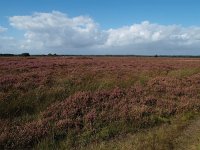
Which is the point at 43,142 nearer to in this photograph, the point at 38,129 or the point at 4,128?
the point at 38,129

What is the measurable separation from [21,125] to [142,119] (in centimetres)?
528

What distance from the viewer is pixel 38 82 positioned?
21172 millimetres

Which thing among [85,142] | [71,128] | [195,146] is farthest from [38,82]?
[195,146]

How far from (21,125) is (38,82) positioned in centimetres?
909

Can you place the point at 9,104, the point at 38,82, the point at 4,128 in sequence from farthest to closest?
the point at 38,82
the point at 9,104
the point at 4,128

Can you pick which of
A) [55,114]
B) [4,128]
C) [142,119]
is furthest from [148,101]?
[4,128]

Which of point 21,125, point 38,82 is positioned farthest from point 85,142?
point 38,82

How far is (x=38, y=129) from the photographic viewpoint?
11.6m

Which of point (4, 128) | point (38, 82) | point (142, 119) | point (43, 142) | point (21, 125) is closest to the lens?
point (43, 142)

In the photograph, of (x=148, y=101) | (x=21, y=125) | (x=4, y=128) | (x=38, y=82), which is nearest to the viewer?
(x=4, y=128)

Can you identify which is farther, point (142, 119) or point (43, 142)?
point (142, 119)

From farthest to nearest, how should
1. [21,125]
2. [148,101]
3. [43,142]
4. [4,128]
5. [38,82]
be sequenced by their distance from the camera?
[38,82]
[148,101]
[21,125]
[4,128]
[43,142]

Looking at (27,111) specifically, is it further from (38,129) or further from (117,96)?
(117,96)

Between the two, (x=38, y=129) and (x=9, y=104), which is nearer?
(x=38, y=129)
